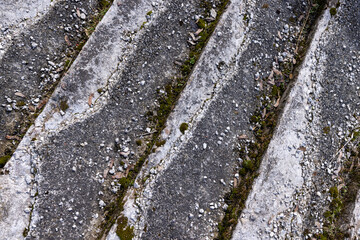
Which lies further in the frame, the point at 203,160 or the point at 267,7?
the point at 267,7

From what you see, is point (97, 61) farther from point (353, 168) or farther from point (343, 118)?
point (353, 168)

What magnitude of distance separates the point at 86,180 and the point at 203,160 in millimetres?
1950

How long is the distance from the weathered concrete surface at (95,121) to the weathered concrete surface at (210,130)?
0.50m

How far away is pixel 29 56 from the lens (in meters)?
4.22

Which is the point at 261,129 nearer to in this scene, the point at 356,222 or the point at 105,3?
the point at 356,222

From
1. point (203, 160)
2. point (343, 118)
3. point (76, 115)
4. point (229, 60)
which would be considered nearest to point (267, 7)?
point (229, 60)

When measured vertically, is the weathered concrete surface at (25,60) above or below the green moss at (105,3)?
below

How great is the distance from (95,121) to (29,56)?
161cm

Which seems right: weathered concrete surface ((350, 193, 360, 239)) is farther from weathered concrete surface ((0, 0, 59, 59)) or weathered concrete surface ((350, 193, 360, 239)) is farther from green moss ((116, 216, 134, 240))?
weathered concrete surface ((0, 0, 59, 59))

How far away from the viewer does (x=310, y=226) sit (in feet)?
13.6

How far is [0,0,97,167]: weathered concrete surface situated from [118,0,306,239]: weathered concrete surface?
219 cm

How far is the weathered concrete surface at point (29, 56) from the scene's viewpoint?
4.11 metres

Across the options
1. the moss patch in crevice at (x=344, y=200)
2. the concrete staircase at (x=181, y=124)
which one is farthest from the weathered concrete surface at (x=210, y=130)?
the moss patch in crevice at (x=344, y=200)

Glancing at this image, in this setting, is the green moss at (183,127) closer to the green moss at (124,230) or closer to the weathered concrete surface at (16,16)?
the green moss at (124,230)
